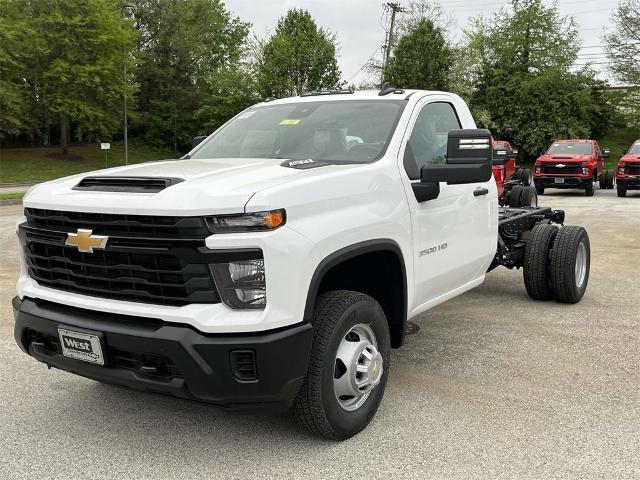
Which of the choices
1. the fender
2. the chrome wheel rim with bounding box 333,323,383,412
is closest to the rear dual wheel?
the fender

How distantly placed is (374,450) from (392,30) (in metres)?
41.1

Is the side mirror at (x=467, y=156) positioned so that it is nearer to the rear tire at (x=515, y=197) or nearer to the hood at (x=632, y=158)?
the rear tire at (x=515, y=197)

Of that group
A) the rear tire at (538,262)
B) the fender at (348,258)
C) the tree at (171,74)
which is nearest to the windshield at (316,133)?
the fender at (348,258)

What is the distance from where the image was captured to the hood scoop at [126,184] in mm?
3107

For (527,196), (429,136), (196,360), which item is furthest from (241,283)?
(527,196)

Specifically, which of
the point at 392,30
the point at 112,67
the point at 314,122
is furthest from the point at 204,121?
the point at 314,122

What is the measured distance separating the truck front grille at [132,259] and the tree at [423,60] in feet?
100

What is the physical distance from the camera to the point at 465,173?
3762 mm

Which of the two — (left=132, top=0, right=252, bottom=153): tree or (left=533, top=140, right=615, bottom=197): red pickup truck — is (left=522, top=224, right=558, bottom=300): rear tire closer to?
(left=533, top=140, right=615, bottom=197): red pickup truck

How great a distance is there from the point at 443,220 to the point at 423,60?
29924 millimetres

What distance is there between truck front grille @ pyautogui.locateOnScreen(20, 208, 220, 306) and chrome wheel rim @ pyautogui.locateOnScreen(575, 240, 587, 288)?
476cm

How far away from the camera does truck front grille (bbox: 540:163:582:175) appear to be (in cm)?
2034

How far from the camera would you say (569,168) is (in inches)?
806

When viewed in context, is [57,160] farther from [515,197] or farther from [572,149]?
[515,197]
